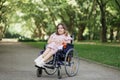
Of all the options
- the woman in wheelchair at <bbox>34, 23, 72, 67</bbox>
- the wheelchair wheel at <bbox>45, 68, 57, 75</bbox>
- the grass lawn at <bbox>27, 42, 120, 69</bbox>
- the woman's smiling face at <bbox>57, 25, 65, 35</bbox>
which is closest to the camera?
the woman in wheelchair at <bbox>34, 23, 72, 67</bbox>

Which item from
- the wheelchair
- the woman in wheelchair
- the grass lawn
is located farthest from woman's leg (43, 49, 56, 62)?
the grass lawn

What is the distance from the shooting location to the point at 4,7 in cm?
5588

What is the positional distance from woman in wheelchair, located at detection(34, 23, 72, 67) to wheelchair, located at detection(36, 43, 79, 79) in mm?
132

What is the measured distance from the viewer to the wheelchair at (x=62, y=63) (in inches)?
454

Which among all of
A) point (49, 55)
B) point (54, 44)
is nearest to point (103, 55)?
point (54, 44)

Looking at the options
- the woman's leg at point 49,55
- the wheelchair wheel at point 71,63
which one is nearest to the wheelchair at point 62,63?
the wheelchair wheel at point 71,63

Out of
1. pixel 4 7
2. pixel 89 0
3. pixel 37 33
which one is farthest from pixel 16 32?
pixel 89 0

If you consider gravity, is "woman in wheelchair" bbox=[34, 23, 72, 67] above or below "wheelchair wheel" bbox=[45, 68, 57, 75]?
above

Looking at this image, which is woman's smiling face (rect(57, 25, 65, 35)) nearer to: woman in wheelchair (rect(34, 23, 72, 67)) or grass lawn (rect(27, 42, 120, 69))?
woman in wheelchair (rect(34, 23, 72, 67))

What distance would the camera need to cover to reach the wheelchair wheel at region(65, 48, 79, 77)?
38.9 ft

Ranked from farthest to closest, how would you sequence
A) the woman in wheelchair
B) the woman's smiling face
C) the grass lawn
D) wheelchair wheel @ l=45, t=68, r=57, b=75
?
the grass lawn
the woman's smiling face
wheelchair wheel @ l=45, t=68, r=57, b=75
the woman in wheelchair

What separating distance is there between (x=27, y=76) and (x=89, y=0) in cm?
4010

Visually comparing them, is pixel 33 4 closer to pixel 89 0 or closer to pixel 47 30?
pixel 89 0

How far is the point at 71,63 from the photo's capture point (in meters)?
12.1
